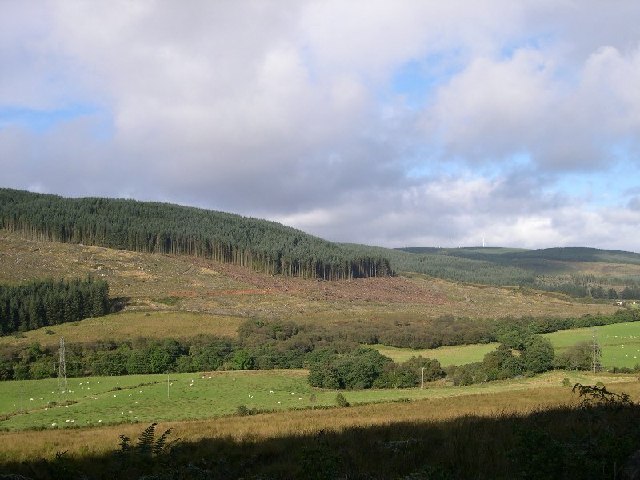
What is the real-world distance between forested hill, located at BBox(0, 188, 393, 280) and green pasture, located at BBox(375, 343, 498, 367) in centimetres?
8522

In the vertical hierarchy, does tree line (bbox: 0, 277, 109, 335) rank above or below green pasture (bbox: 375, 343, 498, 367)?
above

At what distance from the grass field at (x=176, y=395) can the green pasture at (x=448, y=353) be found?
11231 millimetres

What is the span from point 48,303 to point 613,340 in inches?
3351

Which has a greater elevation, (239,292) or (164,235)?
(164,235)

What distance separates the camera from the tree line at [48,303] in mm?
88438

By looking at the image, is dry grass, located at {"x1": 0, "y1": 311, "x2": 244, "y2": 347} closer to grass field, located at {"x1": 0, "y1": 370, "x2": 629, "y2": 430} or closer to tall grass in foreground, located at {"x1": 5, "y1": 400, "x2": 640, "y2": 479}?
grass field, located at {"x1": 0, "y1": 370, "x2": 629, "y2": 430}

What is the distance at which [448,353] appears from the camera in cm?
7456

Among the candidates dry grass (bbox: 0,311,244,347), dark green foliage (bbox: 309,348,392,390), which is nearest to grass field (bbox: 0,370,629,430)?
dark green foliage (bbox: 309,348,392,390)

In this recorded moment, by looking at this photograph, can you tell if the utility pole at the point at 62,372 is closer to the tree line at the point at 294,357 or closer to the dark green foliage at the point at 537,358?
the tree line at the point at 294,357

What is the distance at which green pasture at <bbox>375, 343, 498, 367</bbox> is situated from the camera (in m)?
67.9

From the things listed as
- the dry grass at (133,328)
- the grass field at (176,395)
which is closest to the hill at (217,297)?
the dry grass at (133,328)

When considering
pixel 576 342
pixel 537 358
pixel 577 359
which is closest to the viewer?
pixel 537 358

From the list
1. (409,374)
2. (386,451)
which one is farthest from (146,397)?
(386,451)

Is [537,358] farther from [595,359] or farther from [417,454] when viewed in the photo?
[417,454]
